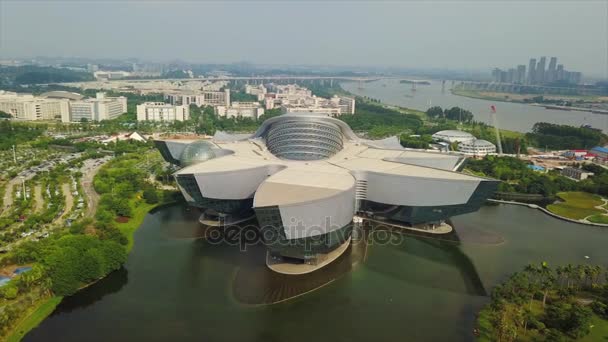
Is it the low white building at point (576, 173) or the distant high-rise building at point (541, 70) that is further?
the distant high-rise building at point (541, 70)

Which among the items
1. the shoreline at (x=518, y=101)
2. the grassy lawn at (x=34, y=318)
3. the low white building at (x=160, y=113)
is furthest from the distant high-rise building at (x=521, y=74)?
the grassy lawn at (x=34, y=318)

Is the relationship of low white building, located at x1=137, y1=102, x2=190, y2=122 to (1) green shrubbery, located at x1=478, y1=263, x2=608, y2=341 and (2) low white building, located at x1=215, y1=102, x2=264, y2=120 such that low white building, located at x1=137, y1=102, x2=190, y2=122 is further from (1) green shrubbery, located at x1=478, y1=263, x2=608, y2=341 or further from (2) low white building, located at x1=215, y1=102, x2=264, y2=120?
(1) green shrubbery, located at x1=478, y1=263, x2=608, y2=341

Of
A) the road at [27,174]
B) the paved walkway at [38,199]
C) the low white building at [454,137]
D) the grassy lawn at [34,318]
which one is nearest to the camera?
the grassy lawn at [34,318]

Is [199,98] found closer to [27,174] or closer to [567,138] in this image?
[27,174]

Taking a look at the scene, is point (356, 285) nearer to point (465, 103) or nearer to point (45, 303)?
point (45, 303)

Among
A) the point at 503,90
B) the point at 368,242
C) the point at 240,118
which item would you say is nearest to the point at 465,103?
the point at 503,90

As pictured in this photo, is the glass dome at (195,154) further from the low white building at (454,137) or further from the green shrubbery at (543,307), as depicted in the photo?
the low white building at (454,137)

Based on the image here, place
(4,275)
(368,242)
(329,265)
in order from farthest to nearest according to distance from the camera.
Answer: (368,242) → (329,265) → (4,275)
